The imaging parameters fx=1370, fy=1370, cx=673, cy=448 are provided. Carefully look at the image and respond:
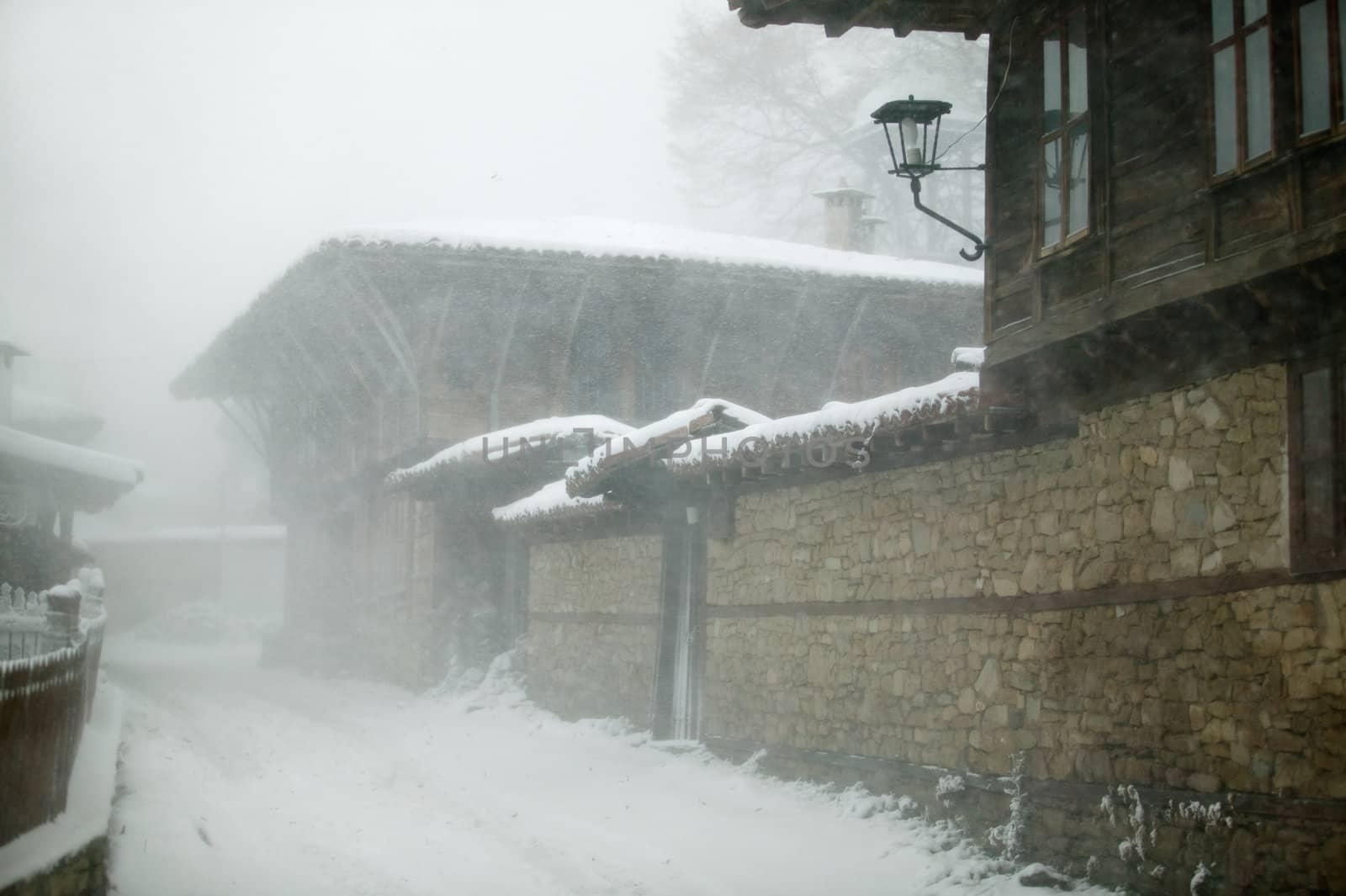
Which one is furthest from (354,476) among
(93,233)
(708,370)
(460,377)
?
(93,233)

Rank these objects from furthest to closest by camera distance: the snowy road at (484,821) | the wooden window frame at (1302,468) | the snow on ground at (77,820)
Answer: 1. the snowy road at (484,821)
2. the wooden window frame at (1302,468)
3. the snow on ground at (77,820)

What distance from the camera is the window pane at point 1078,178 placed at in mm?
8039

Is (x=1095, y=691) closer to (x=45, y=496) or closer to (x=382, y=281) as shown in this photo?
(x=382, y=281)

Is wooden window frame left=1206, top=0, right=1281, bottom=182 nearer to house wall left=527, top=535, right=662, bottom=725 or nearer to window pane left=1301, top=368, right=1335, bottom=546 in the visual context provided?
window pane left=1301, top=368, right=1335, bottom=546

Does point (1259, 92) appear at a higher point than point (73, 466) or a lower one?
higher

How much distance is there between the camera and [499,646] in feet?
60.7

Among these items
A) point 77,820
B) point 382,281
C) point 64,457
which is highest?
point 382,281

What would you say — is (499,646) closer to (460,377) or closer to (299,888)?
(460,377)

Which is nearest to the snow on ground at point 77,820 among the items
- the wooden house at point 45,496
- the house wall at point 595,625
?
the house wall at point 595,625

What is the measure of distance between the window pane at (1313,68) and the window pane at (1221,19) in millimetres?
472

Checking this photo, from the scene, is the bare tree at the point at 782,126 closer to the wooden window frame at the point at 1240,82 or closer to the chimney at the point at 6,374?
the chimney at the point at 6,374

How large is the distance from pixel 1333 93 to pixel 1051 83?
8.13 ft

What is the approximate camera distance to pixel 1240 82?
6.77 meters

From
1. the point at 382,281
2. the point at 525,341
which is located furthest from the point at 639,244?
the point at 382,281
